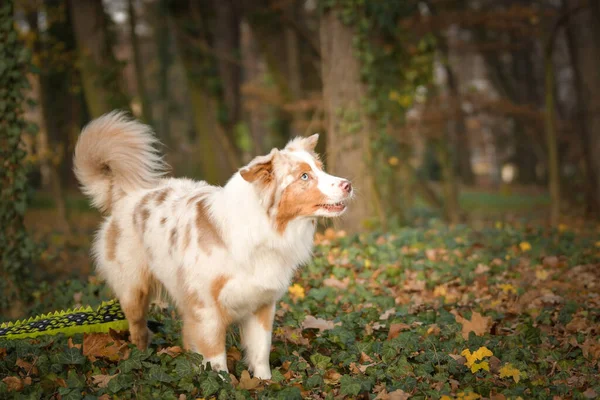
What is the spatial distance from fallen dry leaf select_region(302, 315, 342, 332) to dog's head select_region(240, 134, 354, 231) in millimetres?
1648

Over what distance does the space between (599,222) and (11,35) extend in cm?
1114

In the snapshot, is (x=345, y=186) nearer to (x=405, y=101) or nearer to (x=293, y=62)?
(x=405, y=101)

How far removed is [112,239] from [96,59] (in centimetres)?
775

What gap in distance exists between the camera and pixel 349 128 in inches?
418

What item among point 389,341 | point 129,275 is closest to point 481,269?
point 389,341

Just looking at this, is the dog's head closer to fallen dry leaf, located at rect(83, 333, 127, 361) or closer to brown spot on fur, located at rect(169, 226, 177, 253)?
brown spot on fur, located at rect(169, 226, 177, 253)

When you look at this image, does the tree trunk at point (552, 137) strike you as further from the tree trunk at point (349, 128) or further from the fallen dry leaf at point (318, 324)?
the fallen dry leaf at point (318, 324)

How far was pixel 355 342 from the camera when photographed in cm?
549

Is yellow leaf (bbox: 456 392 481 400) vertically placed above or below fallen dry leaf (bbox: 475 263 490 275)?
below

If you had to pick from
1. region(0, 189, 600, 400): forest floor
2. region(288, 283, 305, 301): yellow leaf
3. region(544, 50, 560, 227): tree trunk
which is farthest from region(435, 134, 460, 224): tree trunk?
region(288, 283, 305, 301): yellow leaf

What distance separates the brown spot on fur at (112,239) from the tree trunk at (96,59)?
23.5ft

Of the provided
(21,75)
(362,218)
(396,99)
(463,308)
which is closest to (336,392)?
(463,308)

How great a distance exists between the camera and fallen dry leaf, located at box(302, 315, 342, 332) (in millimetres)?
5852

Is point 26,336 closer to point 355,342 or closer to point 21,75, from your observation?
point 355,342
